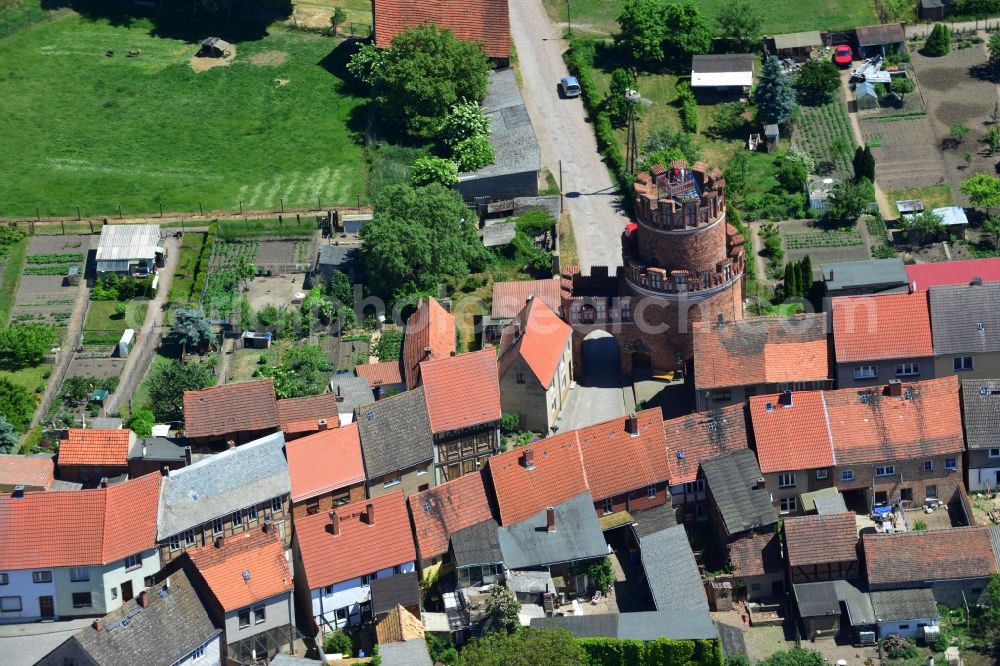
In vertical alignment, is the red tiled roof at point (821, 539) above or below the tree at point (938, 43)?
below

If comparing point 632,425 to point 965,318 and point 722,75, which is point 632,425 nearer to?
point 965,318

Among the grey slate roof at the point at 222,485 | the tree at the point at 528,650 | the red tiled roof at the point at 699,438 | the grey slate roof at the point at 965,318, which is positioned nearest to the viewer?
the tree at the point at 528,650

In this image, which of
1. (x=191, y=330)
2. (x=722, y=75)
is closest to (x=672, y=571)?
(x=191, y=330)

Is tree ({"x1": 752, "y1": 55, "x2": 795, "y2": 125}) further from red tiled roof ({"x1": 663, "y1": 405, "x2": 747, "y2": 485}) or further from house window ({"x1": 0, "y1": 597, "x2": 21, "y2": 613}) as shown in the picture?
house window ({"x1": 0, "y1": 597, "x2": 21, "y2": 613})

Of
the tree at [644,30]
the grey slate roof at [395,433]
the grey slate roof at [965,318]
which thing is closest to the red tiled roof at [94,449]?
the grey slate roof at [395,433]

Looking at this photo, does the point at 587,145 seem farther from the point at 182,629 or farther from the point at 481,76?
the point at 182,629

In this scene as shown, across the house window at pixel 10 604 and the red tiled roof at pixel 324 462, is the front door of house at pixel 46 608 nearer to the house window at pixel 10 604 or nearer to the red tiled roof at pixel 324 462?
the house window at pixel 10 604
